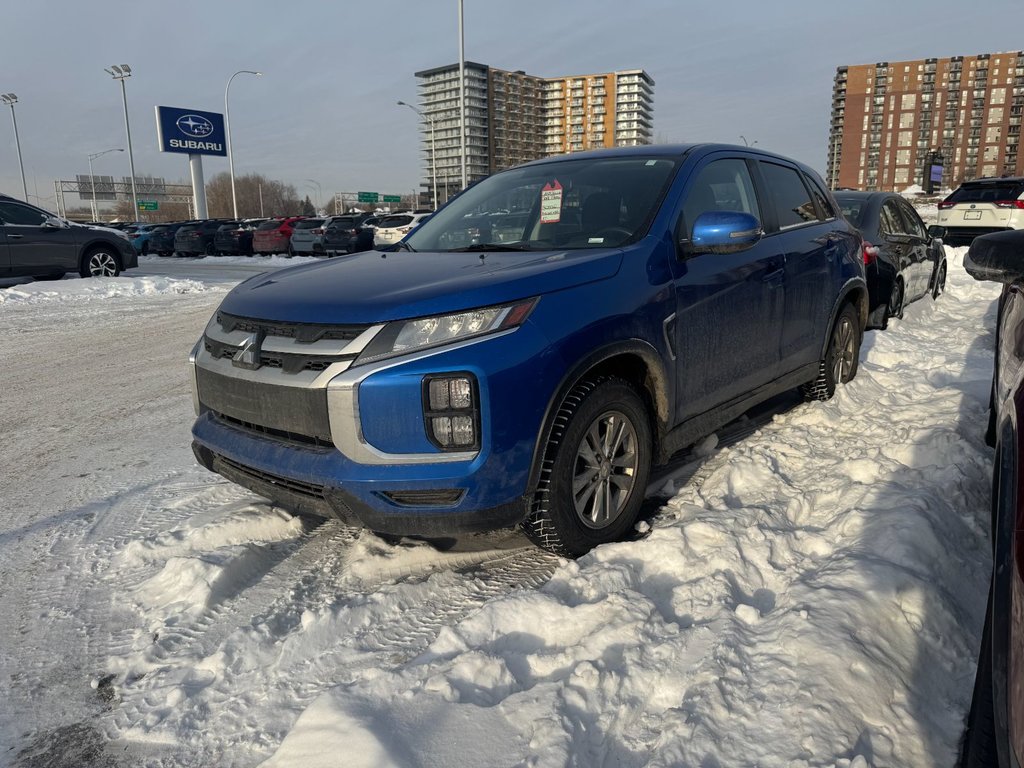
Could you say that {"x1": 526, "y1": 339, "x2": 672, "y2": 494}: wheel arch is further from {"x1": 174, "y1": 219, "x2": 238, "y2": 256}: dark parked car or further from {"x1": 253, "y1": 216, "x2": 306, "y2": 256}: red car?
{"x1": 174, "y1": 219, "x2": 238, "y2": 256}: dark parked car

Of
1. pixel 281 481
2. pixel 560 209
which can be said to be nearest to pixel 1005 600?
pixel 281 481

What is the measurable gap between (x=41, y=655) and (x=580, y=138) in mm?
140621

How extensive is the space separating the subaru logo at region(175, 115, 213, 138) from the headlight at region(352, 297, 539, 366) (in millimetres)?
47959

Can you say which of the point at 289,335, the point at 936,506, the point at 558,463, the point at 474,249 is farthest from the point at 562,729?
the point at 474,249

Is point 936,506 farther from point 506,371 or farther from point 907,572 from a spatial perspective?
point 506,371

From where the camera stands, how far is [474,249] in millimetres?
3609

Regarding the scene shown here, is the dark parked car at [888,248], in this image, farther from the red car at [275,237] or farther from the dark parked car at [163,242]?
the dark parked car at [163,242]

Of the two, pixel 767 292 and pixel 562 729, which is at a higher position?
pixel 767 292

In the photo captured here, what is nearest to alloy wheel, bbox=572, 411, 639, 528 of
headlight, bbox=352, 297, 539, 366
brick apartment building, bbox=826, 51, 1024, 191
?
headlight, bbox=352, 297, 539, 366

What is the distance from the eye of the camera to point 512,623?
8.25 feet

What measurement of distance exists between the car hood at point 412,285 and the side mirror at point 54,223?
1210 cm

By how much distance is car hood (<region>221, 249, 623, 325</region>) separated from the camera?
8.64 feet

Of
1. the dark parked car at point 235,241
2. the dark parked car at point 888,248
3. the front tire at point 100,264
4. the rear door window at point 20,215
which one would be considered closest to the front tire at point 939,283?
the dark parked car at point 888,248

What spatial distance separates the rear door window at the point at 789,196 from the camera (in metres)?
4.49
